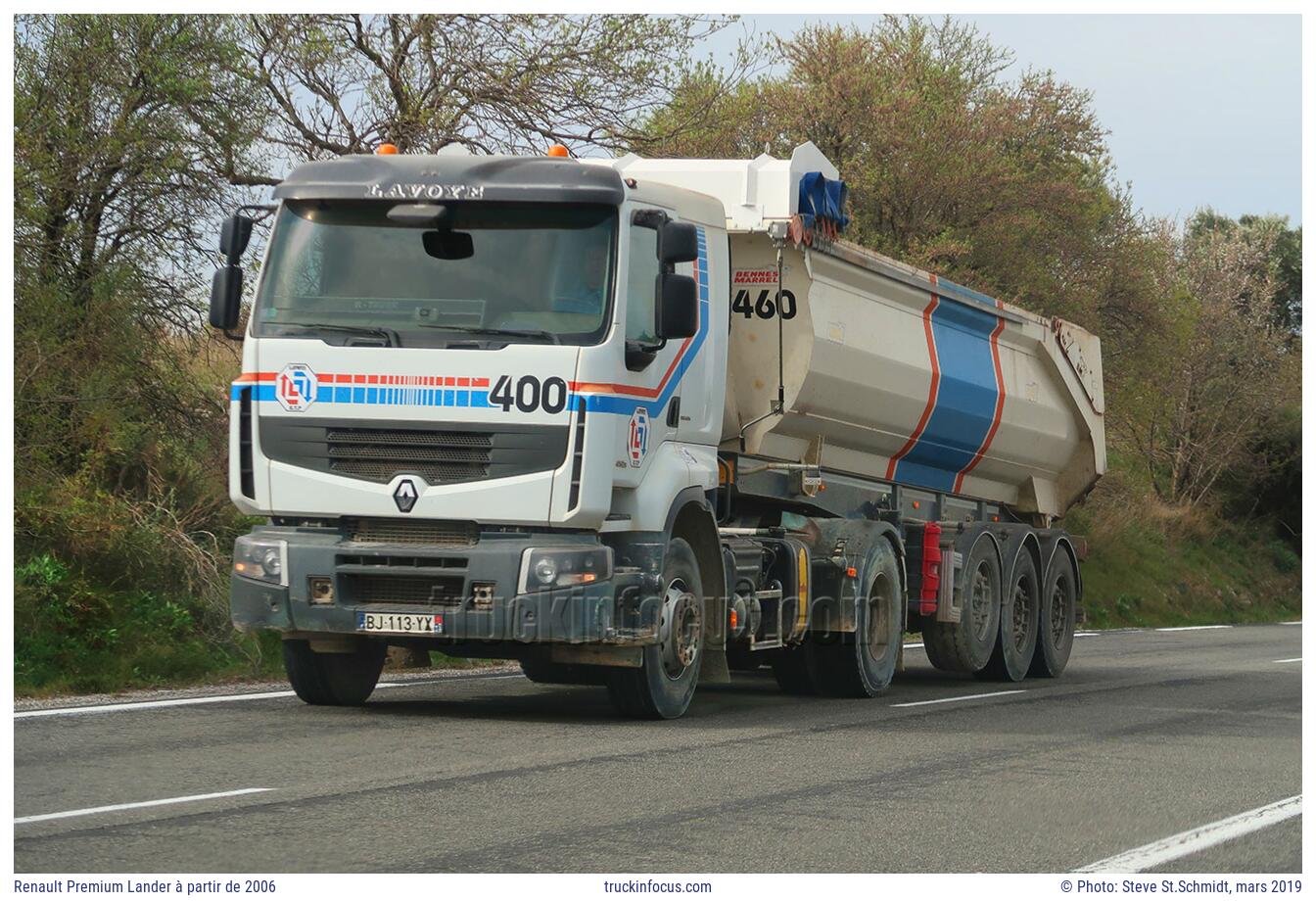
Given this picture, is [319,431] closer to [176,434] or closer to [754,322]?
[754,322]

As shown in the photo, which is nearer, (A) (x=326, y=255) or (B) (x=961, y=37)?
(A) (x=326, y=255)

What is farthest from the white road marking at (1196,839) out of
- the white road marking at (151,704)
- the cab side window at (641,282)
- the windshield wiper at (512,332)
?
the white road marking at (151,704)

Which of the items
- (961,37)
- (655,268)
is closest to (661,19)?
(655,268)

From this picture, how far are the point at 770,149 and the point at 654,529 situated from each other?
2113 cm

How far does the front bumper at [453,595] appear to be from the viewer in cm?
1027

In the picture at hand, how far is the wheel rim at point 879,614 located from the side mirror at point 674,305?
4.29 metres

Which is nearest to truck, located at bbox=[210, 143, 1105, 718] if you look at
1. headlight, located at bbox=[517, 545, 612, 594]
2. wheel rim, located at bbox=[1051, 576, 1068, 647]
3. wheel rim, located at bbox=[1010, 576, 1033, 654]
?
headlight, located at bbox=[517, 545, 612, 594]

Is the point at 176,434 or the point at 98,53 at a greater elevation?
the point at 98,53

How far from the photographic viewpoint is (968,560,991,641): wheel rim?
15852 millimetres

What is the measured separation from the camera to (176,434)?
16.5m

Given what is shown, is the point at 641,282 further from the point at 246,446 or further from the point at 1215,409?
the point at 1215,409

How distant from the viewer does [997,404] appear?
16219mm

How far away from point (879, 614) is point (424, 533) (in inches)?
194
